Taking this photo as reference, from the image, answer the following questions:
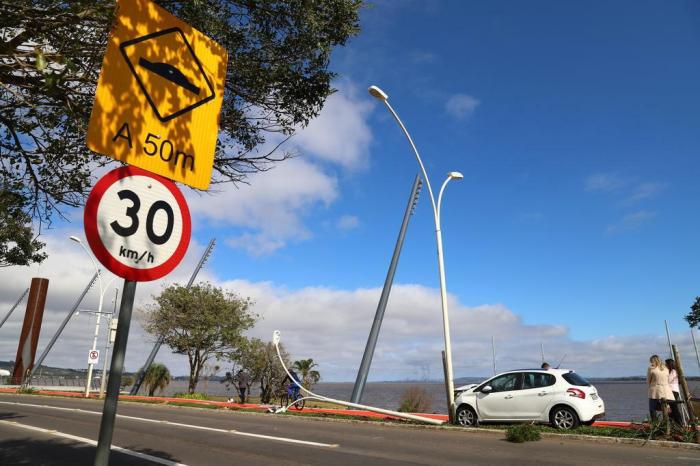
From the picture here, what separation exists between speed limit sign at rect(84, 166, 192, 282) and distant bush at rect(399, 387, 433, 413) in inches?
866

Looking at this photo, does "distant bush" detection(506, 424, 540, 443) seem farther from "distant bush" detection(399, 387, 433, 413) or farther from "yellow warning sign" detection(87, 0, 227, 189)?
"distant bush" detection(399, 387, 433, 413)

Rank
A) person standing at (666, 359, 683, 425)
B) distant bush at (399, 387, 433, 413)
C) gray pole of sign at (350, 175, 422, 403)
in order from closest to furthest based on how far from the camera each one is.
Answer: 1. person standing at (666, 359, 683, 425)
2. gray pole of sign at (350, 175, 422, 403)
3. distant bush at (399, 387, 433, 413)

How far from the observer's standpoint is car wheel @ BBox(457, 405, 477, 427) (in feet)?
44.1

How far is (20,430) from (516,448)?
12025mm

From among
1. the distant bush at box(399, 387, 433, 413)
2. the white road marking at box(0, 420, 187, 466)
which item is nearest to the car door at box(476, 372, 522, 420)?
the white road marking at box(0, 420, 187, 466)

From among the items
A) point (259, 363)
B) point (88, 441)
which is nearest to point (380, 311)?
point (88, 441)

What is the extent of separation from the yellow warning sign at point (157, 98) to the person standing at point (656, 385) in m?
12.5

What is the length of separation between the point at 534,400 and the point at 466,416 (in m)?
2.06

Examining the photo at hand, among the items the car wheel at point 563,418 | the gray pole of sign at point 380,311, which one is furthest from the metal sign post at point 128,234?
the gray pole of sign at point 380,311

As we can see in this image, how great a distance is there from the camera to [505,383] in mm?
13281

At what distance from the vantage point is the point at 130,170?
2467mm

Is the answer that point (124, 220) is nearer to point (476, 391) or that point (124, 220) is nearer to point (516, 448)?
point (516, 448)

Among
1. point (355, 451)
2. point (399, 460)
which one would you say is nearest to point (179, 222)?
point (399, 460)

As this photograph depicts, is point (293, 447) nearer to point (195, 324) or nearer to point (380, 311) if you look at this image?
point (380, 311)
